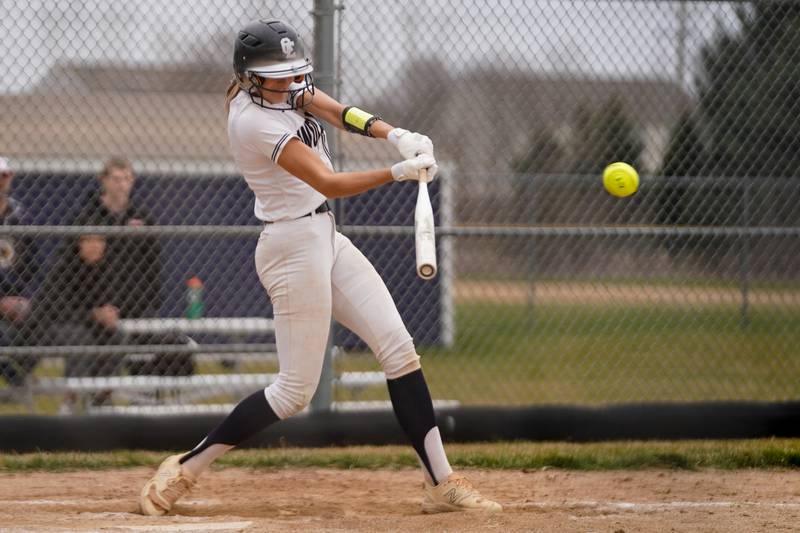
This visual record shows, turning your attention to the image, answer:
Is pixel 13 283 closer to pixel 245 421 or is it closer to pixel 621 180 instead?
pixel 245 421

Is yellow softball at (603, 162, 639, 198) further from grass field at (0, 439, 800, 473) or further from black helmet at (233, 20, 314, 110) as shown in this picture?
black helmet at (233, 20, 314, 110)

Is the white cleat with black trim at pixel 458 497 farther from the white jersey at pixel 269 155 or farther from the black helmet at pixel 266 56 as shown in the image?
the black helmet at pixel 266 56

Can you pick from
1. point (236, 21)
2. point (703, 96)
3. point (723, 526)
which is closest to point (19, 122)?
point (236, 21)

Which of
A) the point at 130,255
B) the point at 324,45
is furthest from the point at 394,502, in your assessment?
the point at 130,255

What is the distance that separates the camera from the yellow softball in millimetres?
4602

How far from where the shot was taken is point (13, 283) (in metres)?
6.14

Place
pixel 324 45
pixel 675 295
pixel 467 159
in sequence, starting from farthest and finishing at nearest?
pixel 467 159 < pixel 675 295 < pixel 324 45

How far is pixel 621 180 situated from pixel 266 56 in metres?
1.70

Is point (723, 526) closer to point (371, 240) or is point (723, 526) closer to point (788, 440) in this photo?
point (788, 440)

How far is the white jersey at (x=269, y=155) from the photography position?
12.3ft

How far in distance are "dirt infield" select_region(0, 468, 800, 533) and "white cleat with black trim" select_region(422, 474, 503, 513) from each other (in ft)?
0.15

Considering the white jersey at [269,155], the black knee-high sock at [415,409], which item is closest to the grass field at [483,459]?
the black knee-high sock at [415,409]

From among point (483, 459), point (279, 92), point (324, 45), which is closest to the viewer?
point (279, 92)

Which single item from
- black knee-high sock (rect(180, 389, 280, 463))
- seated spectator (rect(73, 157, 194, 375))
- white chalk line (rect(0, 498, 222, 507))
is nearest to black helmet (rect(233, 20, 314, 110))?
black knee-high sock (rect(180, 389, 280, 463))
